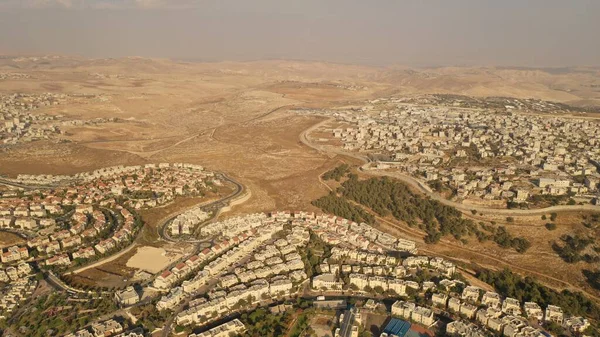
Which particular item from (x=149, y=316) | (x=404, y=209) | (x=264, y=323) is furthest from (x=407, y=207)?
(x=149, y=316)

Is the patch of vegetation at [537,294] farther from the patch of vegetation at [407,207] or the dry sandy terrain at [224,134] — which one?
the patch of vegetation at [407,207]

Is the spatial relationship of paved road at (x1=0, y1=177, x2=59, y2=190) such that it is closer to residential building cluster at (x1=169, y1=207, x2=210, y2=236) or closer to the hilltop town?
the hilltop town

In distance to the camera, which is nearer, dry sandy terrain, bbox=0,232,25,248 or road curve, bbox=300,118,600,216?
dry sandy terrain, bbox=0,232,25,248

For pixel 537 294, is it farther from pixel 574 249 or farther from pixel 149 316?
pixel 149 316

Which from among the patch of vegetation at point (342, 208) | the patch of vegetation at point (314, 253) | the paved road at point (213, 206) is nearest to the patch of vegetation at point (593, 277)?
the patch of vegetation at point (342, 208)

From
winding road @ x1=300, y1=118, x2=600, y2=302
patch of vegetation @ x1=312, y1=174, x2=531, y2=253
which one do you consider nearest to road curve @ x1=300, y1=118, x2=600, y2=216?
winding road @ x1=300, y1=118, x2=600, y2=302
